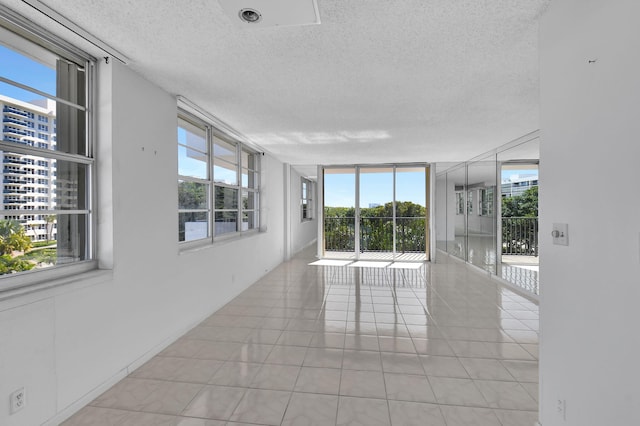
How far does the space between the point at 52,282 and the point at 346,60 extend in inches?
98.6

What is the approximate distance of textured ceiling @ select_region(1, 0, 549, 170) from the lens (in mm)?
1717

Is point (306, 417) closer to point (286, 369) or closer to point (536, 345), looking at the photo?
point (286, 369)

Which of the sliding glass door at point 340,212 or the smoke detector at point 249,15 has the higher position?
the smoke detector at point 249,15

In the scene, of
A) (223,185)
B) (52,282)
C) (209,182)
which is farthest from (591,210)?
(223,185)

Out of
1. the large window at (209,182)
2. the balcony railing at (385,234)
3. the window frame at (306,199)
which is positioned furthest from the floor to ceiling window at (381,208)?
the large window at (209,182)

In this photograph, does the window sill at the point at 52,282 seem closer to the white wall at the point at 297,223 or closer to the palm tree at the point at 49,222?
the palm tree at the point at 49,222

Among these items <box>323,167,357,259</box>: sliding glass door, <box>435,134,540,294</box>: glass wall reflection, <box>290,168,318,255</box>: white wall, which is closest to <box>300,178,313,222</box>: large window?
<box>290,168,318,255</box>: white wall

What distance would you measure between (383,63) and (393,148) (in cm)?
342

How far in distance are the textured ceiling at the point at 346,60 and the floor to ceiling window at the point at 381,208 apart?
3.37 m

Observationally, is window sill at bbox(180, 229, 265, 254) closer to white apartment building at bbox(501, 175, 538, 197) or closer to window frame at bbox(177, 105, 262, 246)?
window frame at bbox(177, 105, 262, 246)

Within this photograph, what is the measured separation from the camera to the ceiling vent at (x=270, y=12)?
1567 mm

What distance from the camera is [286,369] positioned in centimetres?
245

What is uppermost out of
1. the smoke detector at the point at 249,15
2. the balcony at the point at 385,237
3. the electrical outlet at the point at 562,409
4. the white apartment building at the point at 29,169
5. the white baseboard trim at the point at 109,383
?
the smoke detector at the point at 249,15

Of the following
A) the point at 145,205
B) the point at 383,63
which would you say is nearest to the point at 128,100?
the point at 145,205
